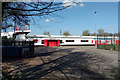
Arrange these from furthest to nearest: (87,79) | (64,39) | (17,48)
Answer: (64,39), (17,48), (87,79)

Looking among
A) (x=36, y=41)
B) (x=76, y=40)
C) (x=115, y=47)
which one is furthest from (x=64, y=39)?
(x=115, y=47)

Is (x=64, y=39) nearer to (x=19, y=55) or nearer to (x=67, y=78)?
(x=19, y=55)

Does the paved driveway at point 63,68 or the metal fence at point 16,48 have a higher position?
the metal fence at point 16,48

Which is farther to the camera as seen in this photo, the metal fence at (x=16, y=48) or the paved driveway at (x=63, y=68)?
the metal fence at (x=16, y=48)

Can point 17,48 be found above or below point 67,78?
above

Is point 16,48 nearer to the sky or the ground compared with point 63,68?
nearer to the sky

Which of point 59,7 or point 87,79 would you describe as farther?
point 87,79

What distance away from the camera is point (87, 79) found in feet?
14.5

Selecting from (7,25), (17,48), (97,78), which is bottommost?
(97,78)

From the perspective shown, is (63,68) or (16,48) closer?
(63,68)

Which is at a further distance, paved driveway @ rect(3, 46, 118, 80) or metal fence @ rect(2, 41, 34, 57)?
metal fence @ rect(2, 41, 34, 57)

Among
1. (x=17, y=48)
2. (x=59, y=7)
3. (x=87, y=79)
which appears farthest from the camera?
(x=17, y=48)

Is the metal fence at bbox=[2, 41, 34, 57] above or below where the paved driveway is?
above

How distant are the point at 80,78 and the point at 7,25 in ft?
18.5
